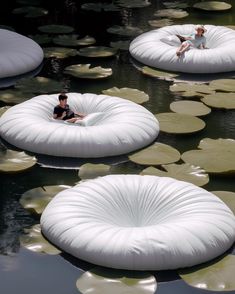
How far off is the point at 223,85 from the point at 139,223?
393 centimetres

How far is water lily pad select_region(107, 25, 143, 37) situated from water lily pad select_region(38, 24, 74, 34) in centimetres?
64

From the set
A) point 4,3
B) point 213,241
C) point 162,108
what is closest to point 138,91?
point 162,108

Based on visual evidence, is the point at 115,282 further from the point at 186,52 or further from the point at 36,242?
the point at 186,52

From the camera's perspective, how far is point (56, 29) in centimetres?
1248

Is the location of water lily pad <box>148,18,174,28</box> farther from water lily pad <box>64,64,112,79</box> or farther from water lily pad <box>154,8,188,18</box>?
water lily pad <box>64,64,112,79</box>

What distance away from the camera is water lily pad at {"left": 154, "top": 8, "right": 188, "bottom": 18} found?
13.3 metres

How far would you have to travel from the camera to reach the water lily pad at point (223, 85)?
10203 mm

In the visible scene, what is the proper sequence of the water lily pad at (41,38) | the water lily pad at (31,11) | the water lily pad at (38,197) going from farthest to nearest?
1. the water lily pad at (31,11)
2. the water lily pad at (41,38)
3. the water lily pad at (38,197)

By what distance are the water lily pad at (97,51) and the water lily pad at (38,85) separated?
1.18 metres

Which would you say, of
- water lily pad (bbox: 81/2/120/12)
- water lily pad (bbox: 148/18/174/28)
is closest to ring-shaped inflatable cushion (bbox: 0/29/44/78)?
water lily pad (bbox: 148/18/174/28)

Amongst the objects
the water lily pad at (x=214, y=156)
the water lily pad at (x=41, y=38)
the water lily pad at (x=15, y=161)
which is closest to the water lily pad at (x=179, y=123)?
the water lily pad at (x=214, y=156)

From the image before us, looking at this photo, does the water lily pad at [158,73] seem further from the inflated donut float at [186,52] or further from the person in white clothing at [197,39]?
the person in white clothing at [197,39]

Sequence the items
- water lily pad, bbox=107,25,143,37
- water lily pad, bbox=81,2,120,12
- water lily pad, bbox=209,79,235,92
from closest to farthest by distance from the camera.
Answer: water lily pad, bbox=209,79,235,92 < water lily pad, bbox=107,25,143,37 < water lily pad, bbox=81,2,120,12

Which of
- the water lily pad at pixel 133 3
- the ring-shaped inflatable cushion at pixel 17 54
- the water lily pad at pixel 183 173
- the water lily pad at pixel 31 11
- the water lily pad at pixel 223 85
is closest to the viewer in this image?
the water lily pad at pixel 183 173
